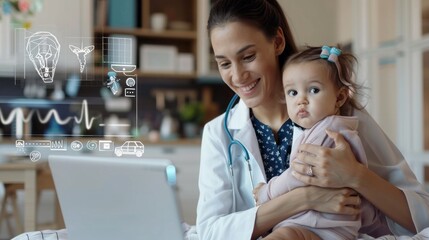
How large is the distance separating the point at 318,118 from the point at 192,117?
113 inches

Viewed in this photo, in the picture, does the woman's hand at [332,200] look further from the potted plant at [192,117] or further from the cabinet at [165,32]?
the potted plant at [192,117]

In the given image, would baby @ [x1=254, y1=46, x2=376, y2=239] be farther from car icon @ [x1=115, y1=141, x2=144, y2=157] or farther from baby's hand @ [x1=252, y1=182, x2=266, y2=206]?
car icon @ [x1=115, y1=141, x2=144, y2=157]

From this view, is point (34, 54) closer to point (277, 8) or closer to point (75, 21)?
point (75, 21)

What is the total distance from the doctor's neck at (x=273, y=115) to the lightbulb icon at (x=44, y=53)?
45cm

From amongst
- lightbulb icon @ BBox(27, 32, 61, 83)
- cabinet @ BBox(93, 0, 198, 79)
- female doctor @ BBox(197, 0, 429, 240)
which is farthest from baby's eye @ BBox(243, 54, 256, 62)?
cabinet @ BBox(93, 0, 198, 79)

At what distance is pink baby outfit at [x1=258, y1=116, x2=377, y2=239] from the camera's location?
837mm

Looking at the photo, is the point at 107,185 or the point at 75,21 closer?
the point at 107,185

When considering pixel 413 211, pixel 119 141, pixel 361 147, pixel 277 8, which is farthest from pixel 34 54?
pixel 413 211

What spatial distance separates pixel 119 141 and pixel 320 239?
38 cm

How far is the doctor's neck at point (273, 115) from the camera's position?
1.06m

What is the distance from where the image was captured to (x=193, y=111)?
372cm

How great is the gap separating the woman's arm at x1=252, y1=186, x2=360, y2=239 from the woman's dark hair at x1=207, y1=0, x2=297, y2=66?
325 mm

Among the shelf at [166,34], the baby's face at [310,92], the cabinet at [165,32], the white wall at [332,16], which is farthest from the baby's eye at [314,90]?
A: the shelf at [166,34]

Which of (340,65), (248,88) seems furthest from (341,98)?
(248,88)
